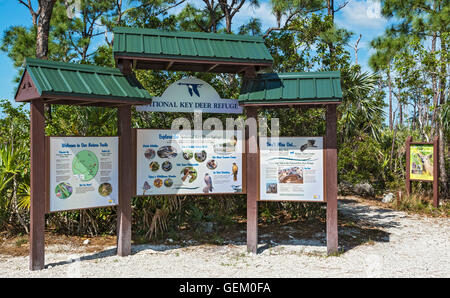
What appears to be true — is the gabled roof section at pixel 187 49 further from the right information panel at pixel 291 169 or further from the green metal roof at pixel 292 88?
the right information panel at pixel 291 169

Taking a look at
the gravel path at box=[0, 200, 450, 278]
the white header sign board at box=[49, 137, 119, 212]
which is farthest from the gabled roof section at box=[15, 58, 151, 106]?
the gravel path at box=[0, 200, 450, 278]

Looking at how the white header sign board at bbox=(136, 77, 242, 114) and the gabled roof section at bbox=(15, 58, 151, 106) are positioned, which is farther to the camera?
the white header sign board at bbox=(136, 77, 242, 114)

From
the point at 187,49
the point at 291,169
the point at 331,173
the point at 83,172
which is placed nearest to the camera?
the point at 83,172

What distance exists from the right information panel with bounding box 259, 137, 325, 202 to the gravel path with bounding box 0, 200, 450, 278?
93 cm

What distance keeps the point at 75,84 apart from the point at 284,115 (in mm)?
4424

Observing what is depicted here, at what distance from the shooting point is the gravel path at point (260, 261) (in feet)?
16.6

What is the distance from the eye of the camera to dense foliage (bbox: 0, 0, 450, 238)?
23.2ft

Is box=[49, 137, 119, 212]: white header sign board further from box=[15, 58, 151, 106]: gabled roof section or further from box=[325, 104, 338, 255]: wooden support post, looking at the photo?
box=[325, 104, 338, 255]: wooden support post

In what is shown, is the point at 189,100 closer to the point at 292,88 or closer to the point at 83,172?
the point at 292,88

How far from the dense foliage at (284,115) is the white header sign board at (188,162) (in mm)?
1026

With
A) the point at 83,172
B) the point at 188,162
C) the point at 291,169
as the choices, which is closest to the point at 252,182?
the point at 291,169

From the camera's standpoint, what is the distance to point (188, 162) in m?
6.15

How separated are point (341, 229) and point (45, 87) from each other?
5856 millimetres

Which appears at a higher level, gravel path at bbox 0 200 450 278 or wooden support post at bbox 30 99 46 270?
wooden support post at bbox 30 99 46 270
